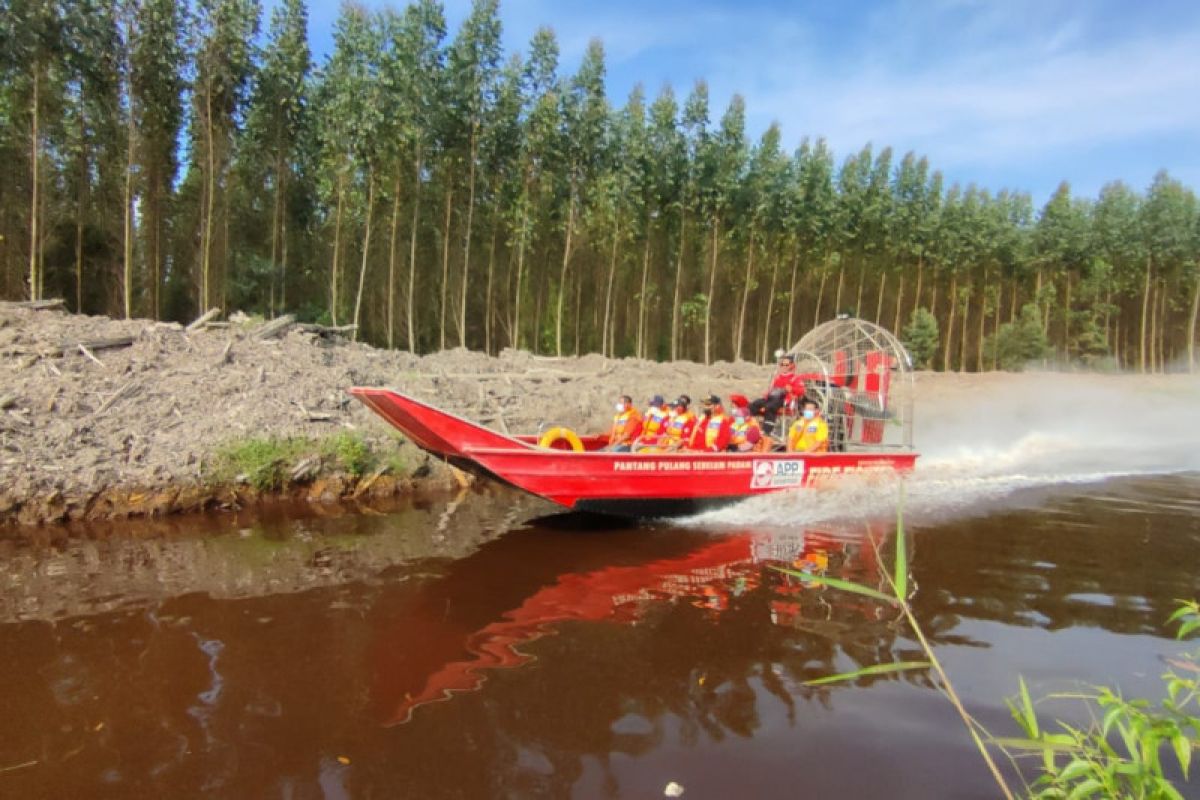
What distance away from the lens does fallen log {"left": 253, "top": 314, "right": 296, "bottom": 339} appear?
47.0ft

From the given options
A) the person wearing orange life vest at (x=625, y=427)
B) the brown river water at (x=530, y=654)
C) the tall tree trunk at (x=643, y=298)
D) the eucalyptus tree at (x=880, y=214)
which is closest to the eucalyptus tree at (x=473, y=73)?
the tall tree trunk at (x=643, y=298)

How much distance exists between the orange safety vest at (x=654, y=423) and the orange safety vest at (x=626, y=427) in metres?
0.15

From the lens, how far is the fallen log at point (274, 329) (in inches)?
564

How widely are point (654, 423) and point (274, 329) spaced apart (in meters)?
8.19

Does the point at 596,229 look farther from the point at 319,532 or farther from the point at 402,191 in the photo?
the point at 319,532

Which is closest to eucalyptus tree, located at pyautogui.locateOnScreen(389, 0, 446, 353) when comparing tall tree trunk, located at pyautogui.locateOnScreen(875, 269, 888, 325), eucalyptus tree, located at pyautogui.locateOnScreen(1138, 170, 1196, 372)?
tall tree trunk, located at pyautogui.locateOnScreen(875, 269, 888, 325)

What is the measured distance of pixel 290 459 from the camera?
11.0 m

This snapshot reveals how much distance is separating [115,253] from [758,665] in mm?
22834

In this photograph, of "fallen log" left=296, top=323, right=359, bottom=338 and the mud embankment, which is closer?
the mud embankment

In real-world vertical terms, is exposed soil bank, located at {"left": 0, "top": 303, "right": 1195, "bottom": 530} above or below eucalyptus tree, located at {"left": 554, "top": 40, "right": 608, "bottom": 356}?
below

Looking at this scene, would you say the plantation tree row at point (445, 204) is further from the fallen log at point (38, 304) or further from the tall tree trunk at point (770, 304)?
the fallen log at point (38, 304)

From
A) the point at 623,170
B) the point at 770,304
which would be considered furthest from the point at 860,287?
the point at 623,170

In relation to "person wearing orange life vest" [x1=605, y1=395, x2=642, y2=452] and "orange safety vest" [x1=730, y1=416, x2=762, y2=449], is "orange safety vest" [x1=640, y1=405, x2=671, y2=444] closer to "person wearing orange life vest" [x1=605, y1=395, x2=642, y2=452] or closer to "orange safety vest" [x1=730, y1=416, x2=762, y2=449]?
"person wearing orange life vest" [x1=605, y1=395, x2=642, y2=452]

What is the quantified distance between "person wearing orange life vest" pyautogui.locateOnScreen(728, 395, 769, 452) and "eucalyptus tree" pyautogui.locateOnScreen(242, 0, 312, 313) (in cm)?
1627
